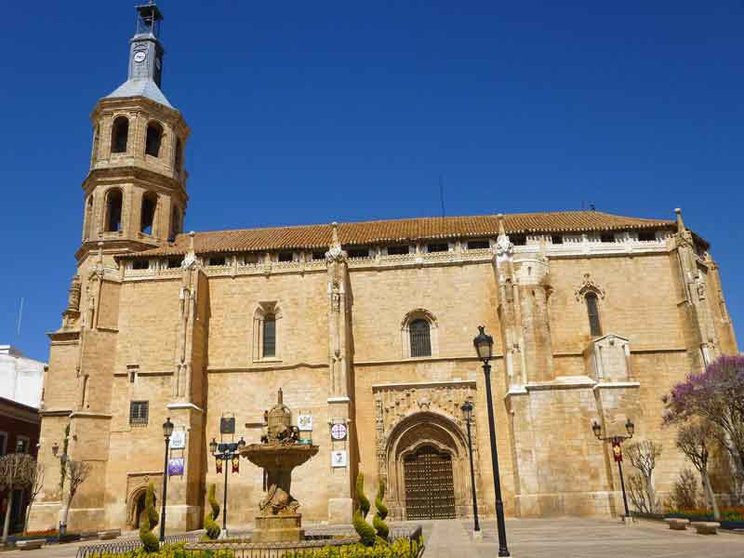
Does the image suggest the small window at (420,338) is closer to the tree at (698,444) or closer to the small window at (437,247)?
the small window at (437,247)

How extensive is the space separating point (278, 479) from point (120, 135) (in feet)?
93.3

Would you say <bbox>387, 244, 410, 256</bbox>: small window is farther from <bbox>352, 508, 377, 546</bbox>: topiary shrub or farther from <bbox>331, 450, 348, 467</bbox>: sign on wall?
<bbox>352, 508, 377, 546</bbox>: topiary shrub

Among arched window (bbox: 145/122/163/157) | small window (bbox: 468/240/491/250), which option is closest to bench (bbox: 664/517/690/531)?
small window (bbox: 468/240/491/250)

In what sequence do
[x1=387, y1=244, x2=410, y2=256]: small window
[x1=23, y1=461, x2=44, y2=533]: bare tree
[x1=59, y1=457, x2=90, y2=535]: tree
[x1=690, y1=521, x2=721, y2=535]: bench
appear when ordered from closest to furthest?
[x1=690, y1=521, x2=721, y2=535]: bench
[x1=23, y1=461, x2=44, y2=533]: bare tree
[x1=59, y1=457, x2=90, y2=535]: tree
[x1=387, y1=244, x2=410, y2=256]: small window

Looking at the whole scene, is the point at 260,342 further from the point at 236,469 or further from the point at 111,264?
the point at 111,264

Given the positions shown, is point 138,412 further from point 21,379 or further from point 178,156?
point 21,379

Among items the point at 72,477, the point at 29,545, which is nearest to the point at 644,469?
the point at 29,545

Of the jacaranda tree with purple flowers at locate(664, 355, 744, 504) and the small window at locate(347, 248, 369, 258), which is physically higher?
the small window at locate(347, 248, 369, 258)

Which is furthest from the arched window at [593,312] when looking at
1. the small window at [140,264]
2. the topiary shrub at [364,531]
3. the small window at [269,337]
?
the small window at [140,264]

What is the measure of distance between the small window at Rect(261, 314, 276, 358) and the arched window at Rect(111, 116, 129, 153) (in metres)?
14.0

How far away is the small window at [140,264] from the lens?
3180 centimetres

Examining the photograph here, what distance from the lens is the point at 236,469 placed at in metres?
26.6

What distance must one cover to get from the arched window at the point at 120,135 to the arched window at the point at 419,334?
63.6ft

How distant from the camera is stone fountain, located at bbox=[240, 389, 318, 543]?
14117mm
